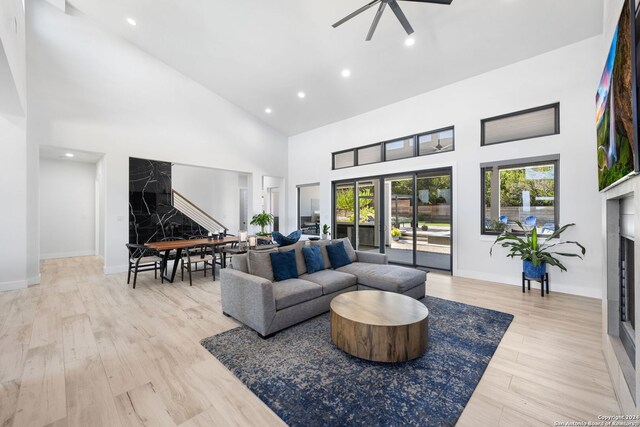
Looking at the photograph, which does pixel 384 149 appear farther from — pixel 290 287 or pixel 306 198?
pixel 290 287

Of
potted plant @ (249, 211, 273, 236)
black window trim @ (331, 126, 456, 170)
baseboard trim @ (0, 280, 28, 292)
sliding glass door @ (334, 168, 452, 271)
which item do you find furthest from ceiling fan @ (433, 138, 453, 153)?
baseboard trim @ (0, 280, 28, 292)

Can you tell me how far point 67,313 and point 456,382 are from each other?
4.68 meters

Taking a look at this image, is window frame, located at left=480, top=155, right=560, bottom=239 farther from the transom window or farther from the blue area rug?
the blue area rug

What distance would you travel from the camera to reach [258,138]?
823 centimetres

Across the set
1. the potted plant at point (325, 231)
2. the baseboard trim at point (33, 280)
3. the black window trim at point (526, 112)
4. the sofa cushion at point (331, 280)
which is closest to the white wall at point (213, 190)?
the potted plant at point (325, 231)

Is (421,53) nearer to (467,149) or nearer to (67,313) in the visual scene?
(467,149)

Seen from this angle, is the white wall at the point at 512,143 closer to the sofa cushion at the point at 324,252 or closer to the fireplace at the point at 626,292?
the fireplace at the point at 626,292

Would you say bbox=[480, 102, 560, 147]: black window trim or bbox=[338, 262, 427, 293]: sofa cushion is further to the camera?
bbox=[480, 102, 560, 147]: black window trim

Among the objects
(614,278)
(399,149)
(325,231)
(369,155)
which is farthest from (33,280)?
(614,278)

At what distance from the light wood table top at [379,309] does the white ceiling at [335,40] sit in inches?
161

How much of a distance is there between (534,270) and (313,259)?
3.53 m

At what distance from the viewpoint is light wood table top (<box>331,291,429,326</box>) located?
2307 millimetres

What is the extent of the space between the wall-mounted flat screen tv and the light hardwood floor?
5.26 ft

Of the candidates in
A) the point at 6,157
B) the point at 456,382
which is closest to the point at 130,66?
the point at 6,157
